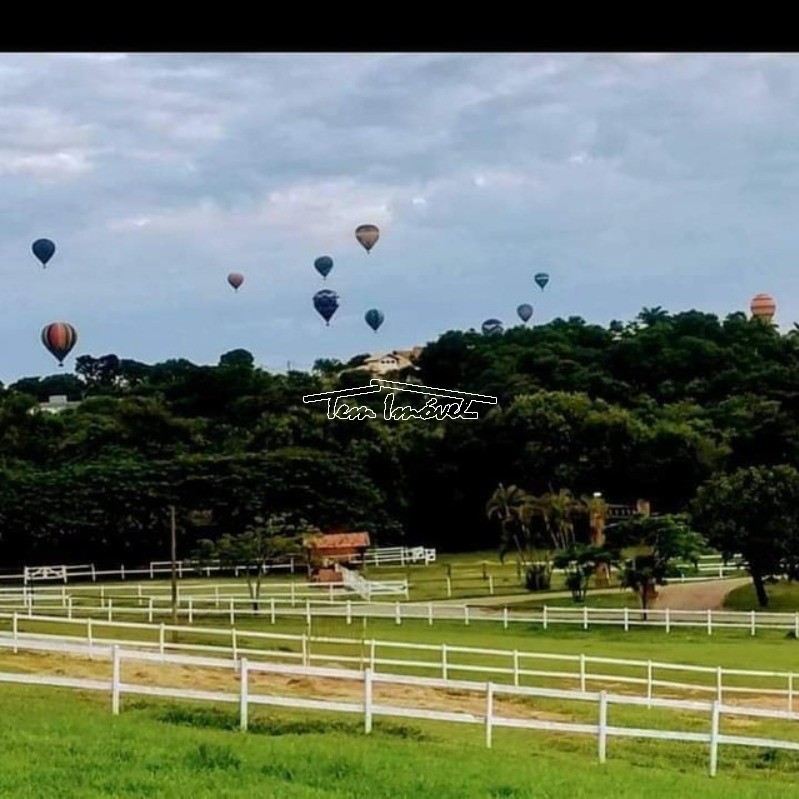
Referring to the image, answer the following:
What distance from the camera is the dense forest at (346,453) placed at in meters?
36.2

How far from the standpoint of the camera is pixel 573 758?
32.9 ft

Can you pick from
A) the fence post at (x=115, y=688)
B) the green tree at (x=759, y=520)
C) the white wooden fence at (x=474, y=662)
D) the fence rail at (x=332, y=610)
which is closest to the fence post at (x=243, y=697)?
the fence post at (x=115, y=688)

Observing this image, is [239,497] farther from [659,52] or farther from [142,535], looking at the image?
[659,52]

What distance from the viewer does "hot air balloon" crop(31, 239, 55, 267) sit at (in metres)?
50.9

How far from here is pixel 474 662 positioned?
60.4 feet

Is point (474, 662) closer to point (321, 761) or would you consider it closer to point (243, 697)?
point (243, 697)

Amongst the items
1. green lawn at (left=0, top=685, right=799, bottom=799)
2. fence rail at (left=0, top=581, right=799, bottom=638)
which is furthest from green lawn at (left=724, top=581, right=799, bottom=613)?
green lawn at (left=0, top=685, right=799, bottom=799)

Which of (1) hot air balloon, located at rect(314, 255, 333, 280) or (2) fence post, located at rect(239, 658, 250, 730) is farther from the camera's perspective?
(1) hot air balloon, located at rect(314, 255, 333, 280)

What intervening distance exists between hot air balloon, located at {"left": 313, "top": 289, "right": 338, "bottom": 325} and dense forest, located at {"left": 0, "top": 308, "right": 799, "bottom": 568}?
775 centimetres

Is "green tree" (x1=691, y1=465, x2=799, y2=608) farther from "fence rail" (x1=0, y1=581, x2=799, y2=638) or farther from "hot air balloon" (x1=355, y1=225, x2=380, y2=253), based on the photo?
"hot air balloon" (x1=355, y1=225, x2=380, y2=253)

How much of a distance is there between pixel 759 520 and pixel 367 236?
2864 cm

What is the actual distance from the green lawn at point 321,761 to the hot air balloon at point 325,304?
A: 45.9 meters

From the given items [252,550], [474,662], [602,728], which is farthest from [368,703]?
[252,550]

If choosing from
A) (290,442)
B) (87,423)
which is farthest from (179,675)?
(87,423)
